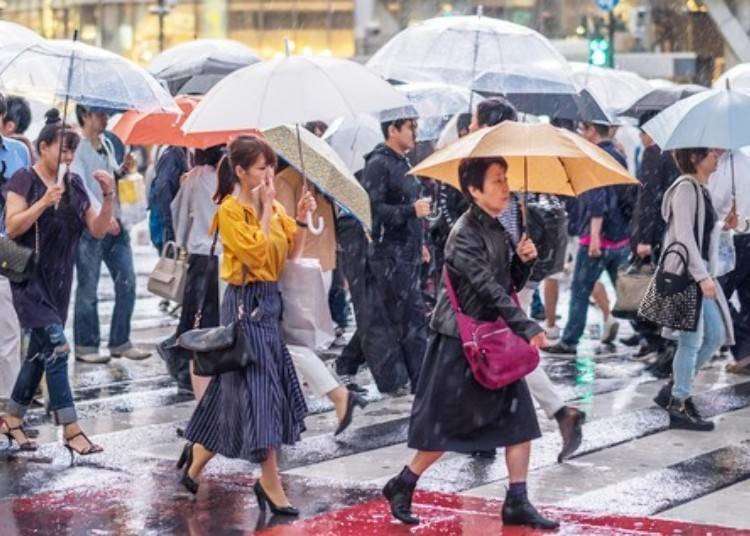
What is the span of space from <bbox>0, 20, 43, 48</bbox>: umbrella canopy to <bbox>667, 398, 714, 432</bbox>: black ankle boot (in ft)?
15.0

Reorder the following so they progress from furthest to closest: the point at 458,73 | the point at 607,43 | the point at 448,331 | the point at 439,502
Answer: the point at 607,43 < the point at 458,73 < the point at 439,502 < the point at 448,331

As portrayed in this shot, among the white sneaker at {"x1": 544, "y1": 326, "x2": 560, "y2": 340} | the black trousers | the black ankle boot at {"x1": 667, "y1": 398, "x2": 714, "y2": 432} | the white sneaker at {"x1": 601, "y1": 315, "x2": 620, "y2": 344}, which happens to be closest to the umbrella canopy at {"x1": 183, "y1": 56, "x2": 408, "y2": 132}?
the black ankle boot at {"x1": 667, "y1": 398, "x2": 714, "y2": 432}

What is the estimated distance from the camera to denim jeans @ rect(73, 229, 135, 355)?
14.0 meters

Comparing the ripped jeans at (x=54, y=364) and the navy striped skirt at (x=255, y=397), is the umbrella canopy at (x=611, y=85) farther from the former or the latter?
the navy striped skirt at (x=255, y=397)

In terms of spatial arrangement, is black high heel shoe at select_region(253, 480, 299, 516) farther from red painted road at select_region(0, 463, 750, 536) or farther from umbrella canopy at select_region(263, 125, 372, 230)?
umbrella canopy at select_region(263, 125, 372, 230)

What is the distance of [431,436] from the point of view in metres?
8.06

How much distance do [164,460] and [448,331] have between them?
2.38 metres

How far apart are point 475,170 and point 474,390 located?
103 cm

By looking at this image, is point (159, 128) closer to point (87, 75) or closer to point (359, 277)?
point (87, 75)

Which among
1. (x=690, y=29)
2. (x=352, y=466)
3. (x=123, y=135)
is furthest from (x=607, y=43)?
(x=690, y=29)

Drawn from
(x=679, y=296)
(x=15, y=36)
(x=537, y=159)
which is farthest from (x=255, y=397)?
(x=15, y=36)

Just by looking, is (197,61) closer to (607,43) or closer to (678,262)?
(678,262)

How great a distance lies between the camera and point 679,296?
1062 cm

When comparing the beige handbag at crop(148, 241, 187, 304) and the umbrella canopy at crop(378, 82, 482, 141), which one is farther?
the umbrella canopy at crop(378, 82, 482, 141)
